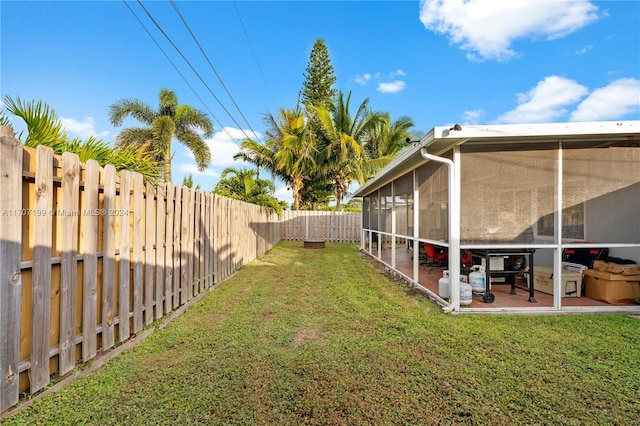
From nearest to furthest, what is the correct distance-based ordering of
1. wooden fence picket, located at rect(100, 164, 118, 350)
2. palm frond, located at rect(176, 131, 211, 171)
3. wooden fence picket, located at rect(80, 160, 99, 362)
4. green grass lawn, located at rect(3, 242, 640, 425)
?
1. green grass lawn, located at rect(3, 242, 640, 425)
2. wooden fence picket, located at rect(80, 160, 99, 362)
3. wooden fence picket, located at rect(100, 164, 118, 350)
4. palm frond, located at rect(176, 131, 211, 171)

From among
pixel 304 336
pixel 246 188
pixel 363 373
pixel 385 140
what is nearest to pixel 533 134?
pixel 363 373

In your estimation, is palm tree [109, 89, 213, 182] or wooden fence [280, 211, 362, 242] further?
palm tree [109, 89, 213, 182]

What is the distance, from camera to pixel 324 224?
54.1 ft

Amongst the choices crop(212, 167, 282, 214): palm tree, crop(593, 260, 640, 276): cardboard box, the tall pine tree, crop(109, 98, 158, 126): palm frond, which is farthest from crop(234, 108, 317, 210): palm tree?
crop(593, 260, 640, 276): cardboard box

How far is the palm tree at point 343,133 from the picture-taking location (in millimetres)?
16359

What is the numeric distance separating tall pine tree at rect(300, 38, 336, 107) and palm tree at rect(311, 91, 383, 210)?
551 cm

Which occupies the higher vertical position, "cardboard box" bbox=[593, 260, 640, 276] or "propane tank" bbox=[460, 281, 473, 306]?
"cardboard box" bbox=[593, 260, 640, 276]

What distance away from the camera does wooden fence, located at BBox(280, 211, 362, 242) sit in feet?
53.7

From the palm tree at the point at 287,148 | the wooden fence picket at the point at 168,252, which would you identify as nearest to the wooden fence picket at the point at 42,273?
the wooden fence picket at the point at 168,252

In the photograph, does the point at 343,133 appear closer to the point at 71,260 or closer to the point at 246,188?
the point at 246,188

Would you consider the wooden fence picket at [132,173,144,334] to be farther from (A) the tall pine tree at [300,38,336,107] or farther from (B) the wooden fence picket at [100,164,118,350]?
(A) the tall pine tree at [300,38,336,107]

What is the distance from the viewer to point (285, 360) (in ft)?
8.50

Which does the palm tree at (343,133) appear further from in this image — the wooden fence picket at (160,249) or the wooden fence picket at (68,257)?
the wooden fence picket at (68,257)

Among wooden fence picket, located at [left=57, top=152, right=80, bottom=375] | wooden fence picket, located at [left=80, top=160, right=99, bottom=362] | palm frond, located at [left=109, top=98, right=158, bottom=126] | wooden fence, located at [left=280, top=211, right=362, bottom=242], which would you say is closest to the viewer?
wooden fence picket, located at [left=57, top=152, right=80, bottom=375]
